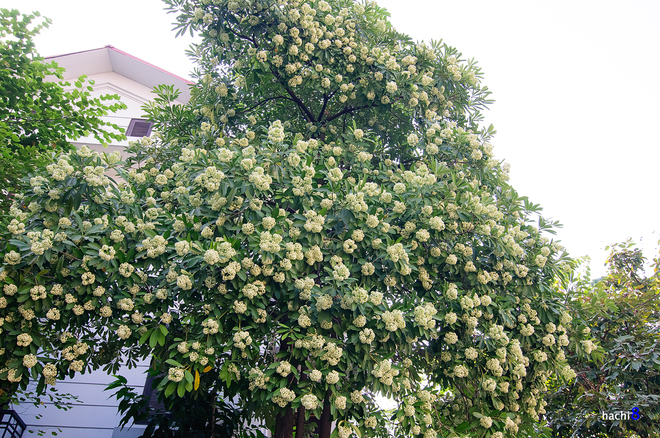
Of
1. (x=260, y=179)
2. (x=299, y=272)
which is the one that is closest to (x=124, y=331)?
(x=299, y=272)

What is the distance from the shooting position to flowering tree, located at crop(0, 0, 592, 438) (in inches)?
148

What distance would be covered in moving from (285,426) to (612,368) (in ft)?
15.8

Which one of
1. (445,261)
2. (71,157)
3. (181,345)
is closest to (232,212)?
(181,345)

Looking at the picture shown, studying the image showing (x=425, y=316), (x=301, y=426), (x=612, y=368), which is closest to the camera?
(x=425, y=316)

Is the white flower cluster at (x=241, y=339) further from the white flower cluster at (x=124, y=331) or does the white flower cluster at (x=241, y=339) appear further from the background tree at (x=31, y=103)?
the background tree at (x=31, y=103)

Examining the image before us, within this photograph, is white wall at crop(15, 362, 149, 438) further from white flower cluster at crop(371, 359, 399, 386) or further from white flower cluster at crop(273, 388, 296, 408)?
white flower cluster at crop(371, 359, 399, 386)

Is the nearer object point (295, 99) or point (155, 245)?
point (155, 245)

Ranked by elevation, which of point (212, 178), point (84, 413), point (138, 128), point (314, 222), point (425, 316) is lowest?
point (84, 413)

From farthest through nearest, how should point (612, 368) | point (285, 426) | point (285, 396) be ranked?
point (612, 368), point (285, 426), point (285, 396)

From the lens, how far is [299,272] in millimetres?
4125

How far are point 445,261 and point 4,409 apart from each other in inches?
Result: 318

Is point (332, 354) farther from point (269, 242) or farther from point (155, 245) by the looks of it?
point (155, 245)

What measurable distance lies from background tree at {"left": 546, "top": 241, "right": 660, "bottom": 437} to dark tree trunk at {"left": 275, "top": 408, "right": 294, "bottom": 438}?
3832 millimetres

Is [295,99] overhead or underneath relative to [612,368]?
overhead
